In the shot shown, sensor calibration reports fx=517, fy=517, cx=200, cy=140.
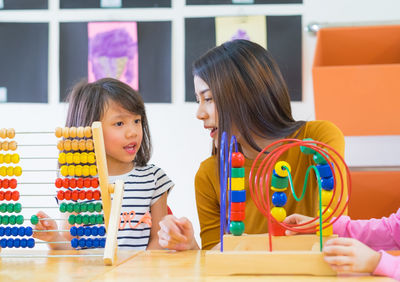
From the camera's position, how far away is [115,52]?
2434 millimetres

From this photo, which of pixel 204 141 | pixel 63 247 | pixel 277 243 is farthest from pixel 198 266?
pixel 204 141

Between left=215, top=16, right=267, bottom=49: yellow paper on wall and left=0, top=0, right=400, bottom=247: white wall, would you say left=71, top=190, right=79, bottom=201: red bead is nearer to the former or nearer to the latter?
left=0, top=0, right=400, bottom=247: white wall

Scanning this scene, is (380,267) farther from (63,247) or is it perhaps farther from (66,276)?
(63,247)

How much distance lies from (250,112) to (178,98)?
0.91 m

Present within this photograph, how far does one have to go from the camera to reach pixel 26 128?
2.49m

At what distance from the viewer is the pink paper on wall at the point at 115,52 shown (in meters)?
2.43

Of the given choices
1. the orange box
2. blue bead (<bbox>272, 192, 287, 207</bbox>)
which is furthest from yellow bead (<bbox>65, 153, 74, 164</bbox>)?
the orange box

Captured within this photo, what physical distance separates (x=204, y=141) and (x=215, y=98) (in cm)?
89

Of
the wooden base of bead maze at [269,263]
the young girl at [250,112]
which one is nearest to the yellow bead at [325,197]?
the wooden base of bead maze at [269,263]

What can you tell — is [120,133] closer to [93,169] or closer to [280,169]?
[93,169]

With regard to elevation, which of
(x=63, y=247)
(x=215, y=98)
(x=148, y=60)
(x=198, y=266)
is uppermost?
(x=148, y=60)

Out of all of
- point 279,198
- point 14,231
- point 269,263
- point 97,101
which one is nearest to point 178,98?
point 97,101

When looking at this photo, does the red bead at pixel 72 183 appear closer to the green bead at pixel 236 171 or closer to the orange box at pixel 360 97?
the green bead at pixel 236 171

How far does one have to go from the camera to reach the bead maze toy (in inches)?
35.7
